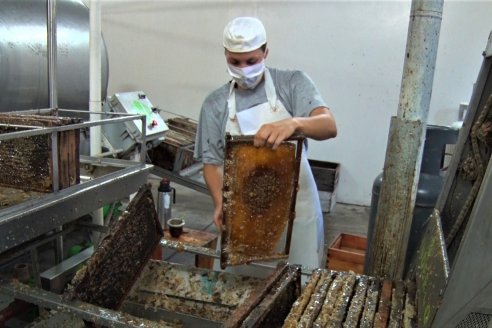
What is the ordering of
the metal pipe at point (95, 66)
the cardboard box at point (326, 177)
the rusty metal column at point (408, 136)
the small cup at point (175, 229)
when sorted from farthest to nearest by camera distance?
the cardboard box at point (326, 177) < the metal pipe at point (95, 66) < the small cup at point (175, 229) < the rusty metal column at point (408, 136)

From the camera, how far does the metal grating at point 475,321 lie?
793 mm

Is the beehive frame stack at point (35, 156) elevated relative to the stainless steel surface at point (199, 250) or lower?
elevated

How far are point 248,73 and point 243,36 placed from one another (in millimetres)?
157

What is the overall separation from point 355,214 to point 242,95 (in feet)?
10.5

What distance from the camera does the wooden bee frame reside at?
1415mm

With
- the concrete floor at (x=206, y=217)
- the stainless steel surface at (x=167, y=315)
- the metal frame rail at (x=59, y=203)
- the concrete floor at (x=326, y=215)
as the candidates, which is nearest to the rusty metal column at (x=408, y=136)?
the stainless steel surface at (x=167, y=315)

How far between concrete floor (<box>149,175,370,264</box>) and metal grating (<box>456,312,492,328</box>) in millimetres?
2943

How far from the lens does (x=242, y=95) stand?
1813 mm

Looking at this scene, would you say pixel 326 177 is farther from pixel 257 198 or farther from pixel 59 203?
pixel 59 203

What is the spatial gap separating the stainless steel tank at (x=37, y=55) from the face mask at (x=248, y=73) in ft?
5.49

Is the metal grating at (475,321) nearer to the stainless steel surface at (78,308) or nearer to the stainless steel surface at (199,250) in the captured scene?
the stainless steel surface at (78,308)

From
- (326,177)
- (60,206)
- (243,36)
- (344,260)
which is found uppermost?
(243,36)

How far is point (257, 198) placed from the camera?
149 centimetres

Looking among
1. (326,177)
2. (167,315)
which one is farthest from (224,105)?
(326,177)
